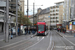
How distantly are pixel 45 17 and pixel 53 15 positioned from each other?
24.1ft

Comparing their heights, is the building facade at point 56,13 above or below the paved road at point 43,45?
above

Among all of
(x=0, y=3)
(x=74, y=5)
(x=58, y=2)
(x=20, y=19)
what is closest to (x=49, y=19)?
(x=58, y=2)

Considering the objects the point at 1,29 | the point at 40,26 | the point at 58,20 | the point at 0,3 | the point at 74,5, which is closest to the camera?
the point at 0,3

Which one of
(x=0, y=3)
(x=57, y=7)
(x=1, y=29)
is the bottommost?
(x=1, y=29)

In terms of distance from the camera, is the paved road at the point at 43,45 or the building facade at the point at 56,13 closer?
the paved road at the point at 43,45

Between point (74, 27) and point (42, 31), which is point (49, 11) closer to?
point (74, 27)

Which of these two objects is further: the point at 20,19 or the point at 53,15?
the point at 53,15

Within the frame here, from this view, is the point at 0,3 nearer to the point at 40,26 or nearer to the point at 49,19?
the point at 40,26

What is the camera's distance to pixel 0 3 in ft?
83.9

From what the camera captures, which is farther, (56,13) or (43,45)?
(56,13)

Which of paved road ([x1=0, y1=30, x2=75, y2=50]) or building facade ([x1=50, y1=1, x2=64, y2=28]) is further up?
building facade ([x1=50, y1=1, x2=64, y2=28])

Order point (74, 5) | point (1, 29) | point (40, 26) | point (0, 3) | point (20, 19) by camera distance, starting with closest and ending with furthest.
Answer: point (0, 3) → point (40, 26) → point (20, 19) → point (74, 5) → point (1, 29)

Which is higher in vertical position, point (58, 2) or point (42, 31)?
point (58, 2)

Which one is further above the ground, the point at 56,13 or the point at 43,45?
the point at 56,13
